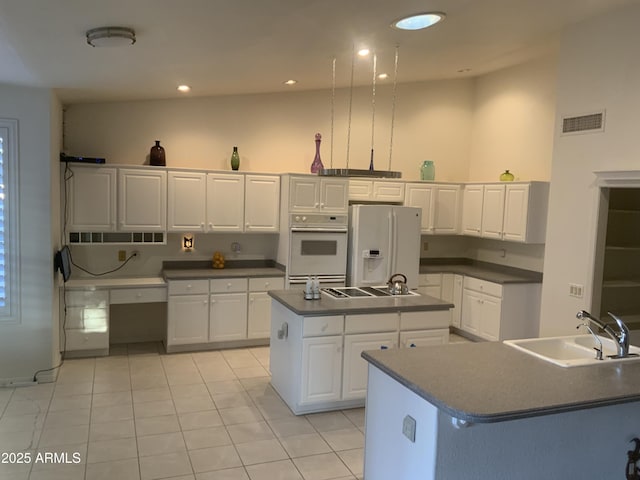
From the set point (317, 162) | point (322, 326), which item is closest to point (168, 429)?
point (322, 326)

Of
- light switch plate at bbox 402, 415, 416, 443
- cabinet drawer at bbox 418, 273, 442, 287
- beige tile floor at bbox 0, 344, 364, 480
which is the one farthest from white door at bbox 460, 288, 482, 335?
light switch plate at bbox 402, 415, 416, 443

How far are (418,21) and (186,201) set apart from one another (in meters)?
3.14

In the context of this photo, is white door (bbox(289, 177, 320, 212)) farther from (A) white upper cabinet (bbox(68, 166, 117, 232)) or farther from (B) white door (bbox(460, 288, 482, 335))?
(B) white door (bbox(460, 288, 482, 335))

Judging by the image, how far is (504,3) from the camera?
3678mm

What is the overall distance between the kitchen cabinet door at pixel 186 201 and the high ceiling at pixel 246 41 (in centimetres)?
92

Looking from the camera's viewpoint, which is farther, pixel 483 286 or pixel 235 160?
pixel 483 286

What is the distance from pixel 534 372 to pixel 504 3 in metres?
2.64

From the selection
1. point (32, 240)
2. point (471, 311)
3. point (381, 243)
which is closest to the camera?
point (32, 240)

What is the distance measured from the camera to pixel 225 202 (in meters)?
5.78

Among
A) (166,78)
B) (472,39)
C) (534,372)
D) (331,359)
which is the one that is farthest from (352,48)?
(534,372)

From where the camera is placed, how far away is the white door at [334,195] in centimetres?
590

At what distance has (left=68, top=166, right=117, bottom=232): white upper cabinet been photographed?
204 inches

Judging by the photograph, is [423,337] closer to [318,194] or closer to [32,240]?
[318,194]

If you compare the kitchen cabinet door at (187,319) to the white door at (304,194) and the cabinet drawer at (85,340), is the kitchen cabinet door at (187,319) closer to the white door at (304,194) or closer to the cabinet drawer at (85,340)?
the cabinet drawer at (85,340)
